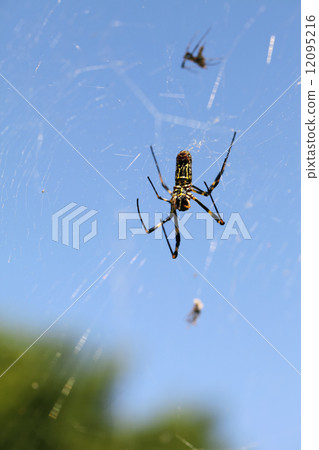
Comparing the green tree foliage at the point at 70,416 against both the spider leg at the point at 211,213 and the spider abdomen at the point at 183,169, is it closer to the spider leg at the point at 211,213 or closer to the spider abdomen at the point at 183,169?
the spider leg at the point at 211,213

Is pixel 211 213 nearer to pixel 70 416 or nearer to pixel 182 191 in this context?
pixel 182 191

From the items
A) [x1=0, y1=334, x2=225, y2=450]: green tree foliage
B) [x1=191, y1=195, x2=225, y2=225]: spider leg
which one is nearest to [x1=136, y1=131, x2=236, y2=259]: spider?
[x1=191, y1=195, x2=225, y2=225]: spider leg

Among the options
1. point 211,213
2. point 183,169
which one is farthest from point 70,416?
point 183,169

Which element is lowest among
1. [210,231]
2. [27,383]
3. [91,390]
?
[27,383]

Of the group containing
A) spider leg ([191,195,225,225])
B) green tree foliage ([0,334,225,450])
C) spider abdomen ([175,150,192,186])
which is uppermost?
spider leg ([191,195,225,225])

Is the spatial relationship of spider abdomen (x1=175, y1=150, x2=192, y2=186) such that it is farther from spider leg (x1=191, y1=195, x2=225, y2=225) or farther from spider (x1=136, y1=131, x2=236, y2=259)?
spider leg (x1=191, y1=195, x2=225, y2=225)

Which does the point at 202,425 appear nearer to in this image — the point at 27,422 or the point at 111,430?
the point at 111,430

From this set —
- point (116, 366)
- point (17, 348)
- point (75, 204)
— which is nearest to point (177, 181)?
point (75, 204)
